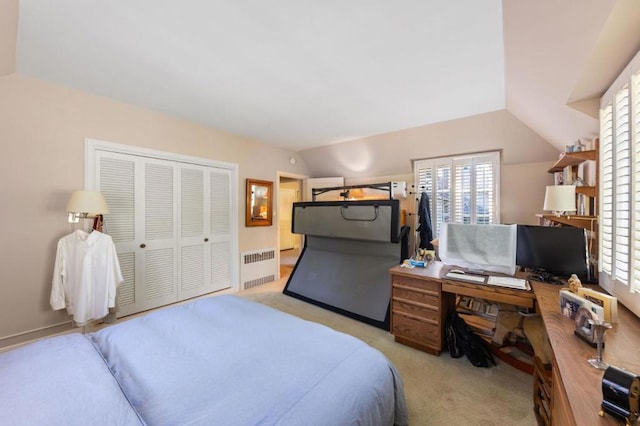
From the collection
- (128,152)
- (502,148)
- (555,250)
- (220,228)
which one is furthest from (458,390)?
(128,152)

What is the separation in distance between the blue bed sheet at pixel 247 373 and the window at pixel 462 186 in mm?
3108

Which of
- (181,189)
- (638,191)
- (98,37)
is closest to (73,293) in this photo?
(181,189)

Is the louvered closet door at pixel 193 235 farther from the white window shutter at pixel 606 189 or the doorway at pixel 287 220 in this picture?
the white window shutter at pixel 606 189

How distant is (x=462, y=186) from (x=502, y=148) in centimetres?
71

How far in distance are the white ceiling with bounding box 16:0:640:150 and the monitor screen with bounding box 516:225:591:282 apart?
860mm

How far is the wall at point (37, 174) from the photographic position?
7.36 ft

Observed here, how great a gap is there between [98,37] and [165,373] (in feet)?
7.38

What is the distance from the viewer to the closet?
2.90 meters

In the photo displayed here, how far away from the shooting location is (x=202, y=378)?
1109 mm

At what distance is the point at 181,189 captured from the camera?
3.46 metres

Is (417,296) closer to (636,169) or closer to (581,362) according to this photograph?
(581,362)

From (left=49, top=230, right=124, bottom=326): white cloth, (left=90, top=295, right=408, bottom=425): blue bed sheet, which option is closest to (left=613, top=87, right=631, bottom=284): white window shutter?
(left=90, top=295, right=408, bottom=425): blue bed sheet

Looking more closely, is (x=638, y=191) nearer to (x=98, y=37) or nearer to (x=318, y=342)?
(x=318, y=342)

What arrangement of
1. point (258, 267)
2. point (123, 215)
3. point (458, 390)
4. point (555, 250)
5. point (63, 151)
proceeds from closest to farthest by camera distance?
1. point (458, 390)
2. point (555, 250)
3. point (63, 151)
4. point (123, 215)
5. point (258, 267)
